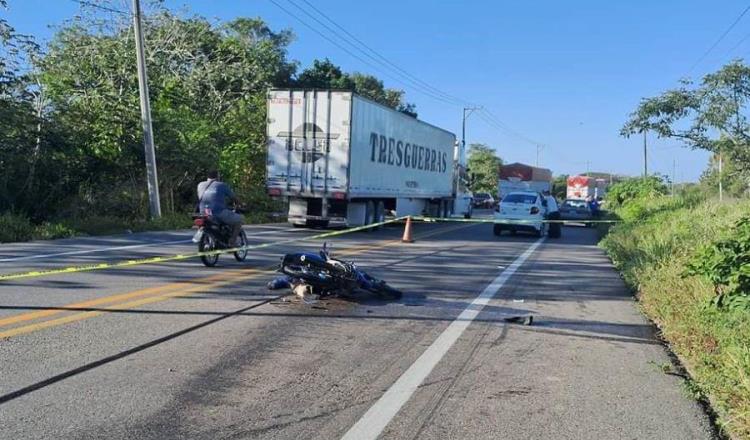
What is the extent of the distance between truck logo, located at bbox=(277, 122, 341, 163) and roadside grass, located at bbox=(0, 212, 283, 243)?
4.20 metres

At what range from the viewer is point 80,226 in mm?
18625

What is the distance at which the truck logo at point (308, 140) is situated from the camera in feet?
70.3

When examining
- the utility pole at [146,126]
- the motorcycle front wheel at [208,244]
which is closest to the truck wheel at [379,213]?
the utility pole at [146,126]

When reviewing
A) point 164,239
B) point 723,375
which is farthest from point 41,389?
point 164,239

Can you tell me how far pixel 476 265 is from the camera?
47.1ft

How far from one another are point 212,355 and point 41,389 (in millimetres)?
1470

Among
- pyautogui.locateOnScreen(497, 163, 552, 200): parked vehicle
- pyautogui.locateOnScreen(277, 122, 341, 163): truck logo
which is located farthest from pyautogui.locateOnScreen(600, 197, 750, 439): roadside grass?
pyautogui.locateOnScreen(497, 163, 552, 200): parked vehicle

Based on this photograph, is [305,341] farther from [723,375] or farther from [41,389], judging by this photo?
[723,375]

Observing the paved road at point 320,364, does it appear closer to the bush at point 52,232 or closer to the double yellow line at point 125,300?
the double yellow line at point 125,300

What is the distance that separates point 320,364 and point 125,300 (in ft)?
11.6

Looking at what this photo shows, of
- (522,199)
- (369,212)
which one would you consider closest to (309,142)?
(369,212)

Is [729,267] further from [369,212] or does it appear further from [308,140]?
[369,212]

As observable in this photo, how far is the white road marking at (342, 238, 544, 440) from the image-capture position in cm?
454

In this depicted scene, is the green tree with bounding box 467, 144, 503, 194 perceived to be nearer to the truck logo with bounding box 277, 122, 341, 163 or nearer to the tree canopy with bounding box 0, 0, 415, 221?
the tree canopy with bounding box 0, 0, 415, 221
